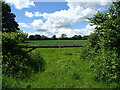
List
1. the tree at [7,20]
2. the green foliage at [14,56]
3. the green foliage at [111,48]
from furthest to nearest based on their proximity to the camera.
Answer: the tree at [7,20] → the green foliage at [14,56] → the green foliage at [111,48]

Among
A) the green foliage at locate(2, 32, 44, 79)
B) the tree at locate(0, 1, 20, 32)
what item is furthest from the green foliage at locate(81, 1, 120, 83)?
the tree at locate(0, 1, 20, 32)

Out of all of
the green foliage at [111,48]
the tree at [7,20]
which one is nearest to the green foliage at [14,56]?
the green foliage at [111,48]

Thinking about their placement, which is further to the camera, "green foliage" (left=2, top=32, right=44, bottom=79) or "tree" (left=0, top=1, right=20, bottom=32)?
"tree" (left=0, top=1, right=20, bottom=32)

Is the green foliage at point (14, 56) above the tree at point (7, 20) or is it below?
below

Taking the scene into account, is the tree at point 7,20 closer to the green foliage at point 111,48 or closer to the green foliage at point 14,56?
the green foliage at point 14,56

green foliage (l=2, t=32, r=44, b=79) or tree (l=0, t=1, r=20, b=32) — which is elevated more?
tree (l=0, t=1, r=20, b=32)

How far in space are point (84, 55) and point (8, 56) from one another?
772cm

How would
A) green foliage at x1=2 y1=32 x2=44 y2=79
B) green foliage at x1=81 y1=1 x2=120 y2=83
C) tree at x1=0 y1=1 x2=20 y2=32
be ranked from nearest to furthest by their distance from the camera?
1. green foliage at x1=81 y1=1 x2=120 y2=83
2. green foliage at x1=2 y1=32 x2=44 y2=79
3. tree at x1=0 y1=1 x2=20 y2=32

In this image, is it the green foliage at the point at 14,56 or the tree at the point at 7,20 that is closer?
the green foliage at the point at 14,56

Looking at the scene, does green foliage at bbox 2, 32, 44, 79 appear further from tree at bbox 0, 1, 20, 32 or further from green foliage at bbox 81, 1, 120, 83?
tree at bbox 0, 1, 20, 32

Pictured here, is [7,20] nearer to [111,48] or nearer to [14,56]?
[14,56]

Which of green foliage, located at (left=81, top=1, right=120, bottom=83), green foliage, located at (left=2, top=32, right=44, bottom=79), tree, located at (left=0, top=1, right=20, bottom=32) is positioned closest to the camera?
green foliage, located at (left=81, top=1, right=120, bottom=83)

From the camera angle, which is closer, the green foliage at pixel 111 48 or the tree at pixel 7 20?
the green foliage at pixel 111 48

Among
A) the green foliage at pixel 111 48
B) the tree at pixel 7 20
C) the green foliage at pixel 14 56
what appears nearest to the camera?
the green foliage at pixel 111 48
